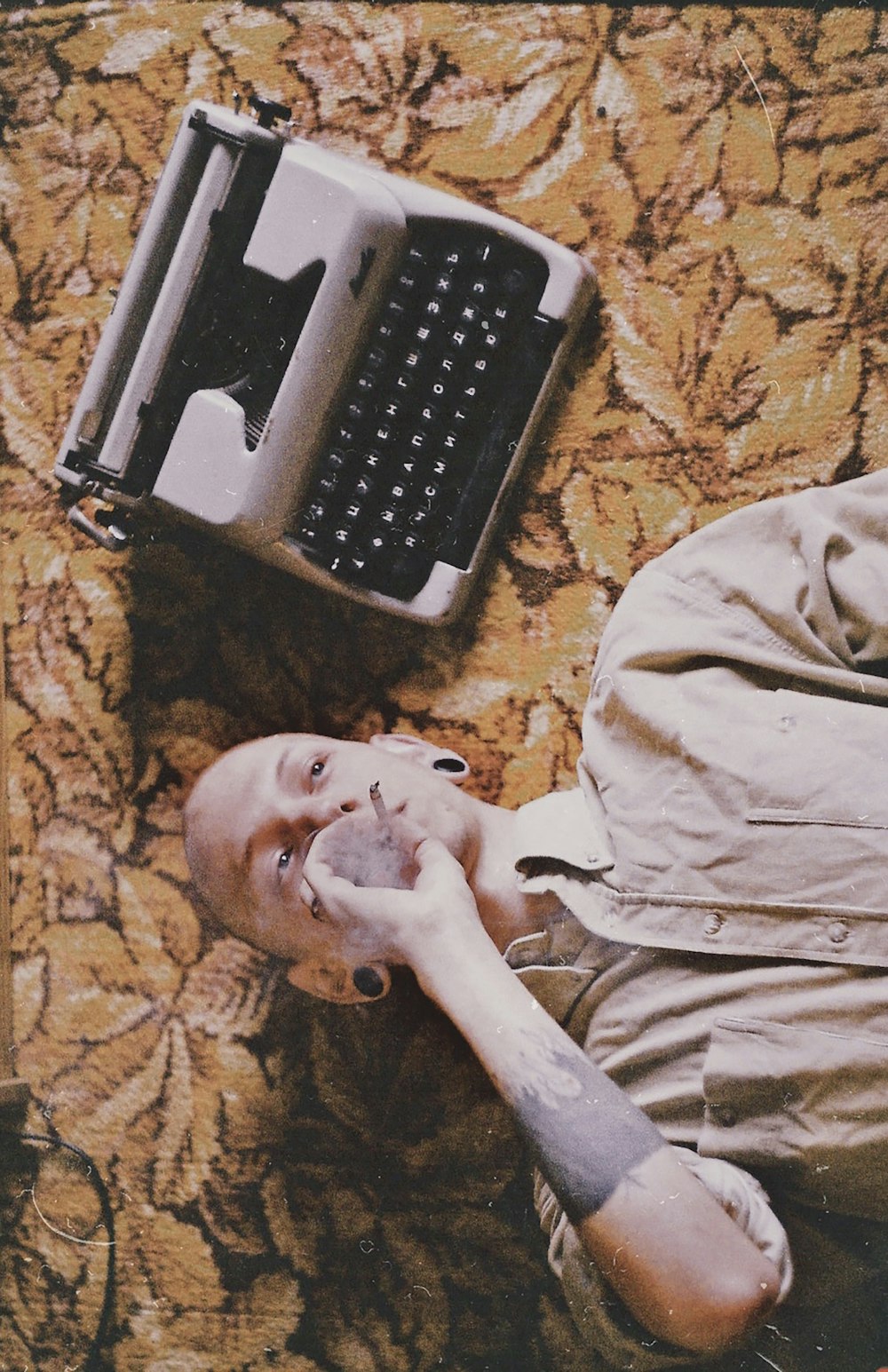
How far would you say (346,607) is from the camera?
1.03 m

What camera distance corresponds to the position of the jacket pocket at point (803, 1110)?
73cm

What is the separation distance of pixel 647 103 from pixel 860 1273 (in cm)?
115

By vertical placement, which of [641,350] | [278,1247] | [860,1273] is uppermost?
[641,350]

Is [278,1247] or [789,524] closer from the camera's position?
[789,524]

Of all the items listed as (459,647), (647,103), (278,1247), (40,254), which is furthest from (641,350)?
(278,1247)

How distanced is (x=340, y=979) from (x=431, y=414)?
567 millimetres

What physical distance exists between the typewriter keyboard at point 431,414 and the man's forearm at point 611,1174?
41 cm

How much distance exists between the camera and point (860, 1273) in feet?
2.58

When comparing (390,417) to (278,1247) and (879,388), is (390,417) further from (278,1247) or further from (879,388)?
(278,1247)

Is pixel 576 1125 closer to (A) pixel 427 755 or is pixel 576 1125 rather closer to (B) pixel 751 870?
(B) pixel 751 870

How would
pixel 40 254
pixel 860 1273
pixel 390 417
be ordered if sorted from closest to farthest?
pixel 860 1273 < pixel 390 417 < pixel 40 254

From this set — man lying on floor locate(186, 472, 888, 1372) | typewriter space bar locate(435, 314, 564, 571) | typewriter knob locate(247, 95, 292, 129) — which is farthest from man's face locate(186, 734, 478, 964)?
typewriter knob locate(247, 95, 292, 129)

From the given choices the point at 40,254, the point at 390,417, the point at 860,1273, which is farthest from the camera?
the point at 40,254

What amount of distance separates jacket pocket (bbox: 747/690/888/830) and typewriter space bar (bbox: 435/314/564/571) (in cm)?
35
